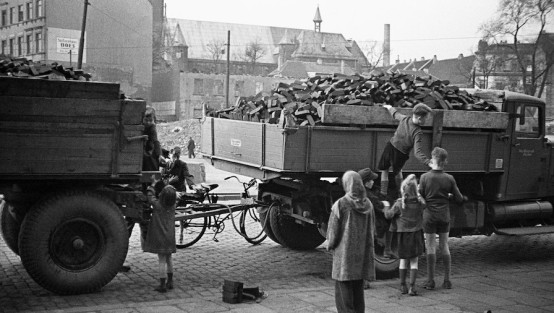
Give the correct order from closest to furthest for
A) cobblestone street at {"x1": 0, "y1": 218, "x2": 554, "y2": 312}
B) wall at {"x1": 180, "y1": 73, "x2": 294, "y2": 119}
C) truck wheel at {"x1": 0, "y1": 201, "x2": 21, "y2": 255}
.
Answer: cobblestone street at {"x1": 0, "y1": 218, "x2": 554, "y2": 312}, truck wheel at {"x1": 0, "y1": 201, "x2": 21, "y2": 255}, wall at {"x1": 180, "y1": 73, "x2": 294, "y2": 119}

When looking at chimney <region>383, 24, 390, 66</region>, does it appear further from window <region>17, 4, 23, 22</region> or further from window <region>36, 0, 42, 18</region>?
window <region>36, 0, 42, 18</region>

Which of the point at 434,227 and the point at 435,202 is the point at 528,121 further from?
the point at 434,227

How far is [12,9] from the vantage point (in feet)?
190

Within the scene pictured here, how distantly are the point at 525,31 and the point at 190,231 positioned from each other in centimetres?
2195

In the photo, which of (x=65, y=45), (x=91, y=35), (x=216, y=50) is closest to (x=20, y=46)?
(x=65, y=45)

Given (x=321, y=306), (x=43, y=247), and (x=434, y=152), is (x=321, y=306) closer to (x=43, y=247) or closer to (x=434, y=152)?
(x=434, y=152)

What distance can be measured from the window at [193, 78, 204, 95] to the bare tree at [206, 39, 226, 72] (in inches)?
726

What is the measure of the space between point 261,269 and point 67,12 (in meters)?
47.7

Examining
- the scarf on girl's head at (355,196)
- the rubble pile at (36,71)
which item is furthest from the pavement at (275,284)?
the rubble pile at (36,71)

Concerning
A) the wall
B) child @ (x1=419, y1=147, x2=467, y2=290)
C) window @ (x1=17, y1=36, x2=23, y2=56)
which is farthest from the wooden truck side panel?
the wall

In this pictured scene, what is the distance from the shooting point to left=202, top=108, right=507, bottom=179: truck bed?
8891mm

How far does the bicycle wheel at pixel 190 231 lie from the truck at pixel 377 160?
103 centimetres

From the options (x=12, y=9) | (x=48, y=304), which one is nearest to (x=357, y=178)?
(x=48, y=304)

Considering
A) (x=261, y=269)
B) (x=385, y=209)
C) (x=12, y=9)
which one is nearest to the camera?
(x=385, y=209)
